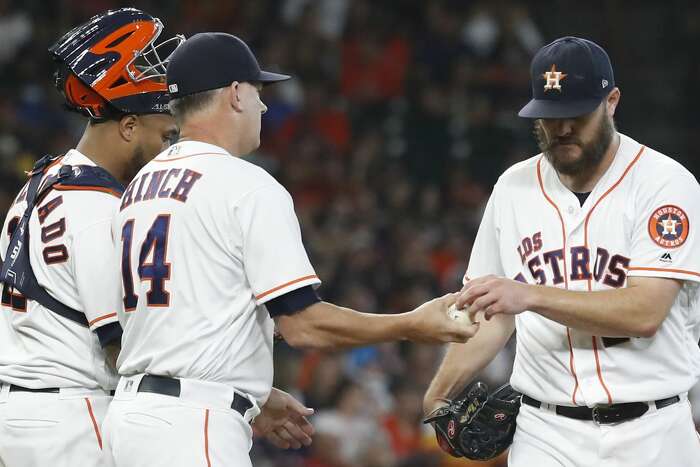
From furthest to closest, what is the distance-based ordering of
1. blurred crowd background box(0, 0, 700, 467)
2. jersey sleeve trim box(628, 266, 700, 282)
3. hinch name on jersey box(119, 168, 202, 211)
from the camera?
blurred crowd background box(0, 0, 700, 467), jersey sleeve trim box(628, 266, 700, 282), hinch name on jersey box(119, 168, 202, 211)

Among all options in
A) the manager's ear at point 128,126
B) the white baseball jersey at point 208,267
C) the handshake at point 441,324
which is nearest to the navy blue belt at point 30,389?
the white baseball jersey at point 208,267

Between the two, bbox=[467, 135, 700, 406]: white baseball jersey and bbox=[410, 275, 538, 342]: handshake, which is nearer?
bbox=[410, 275, 538, 342]: handshake

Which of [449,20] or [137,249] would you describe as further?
[449,20]

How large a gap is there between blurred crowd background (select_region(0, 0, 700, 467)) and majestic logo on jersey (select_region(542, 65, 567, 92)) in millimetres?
5256

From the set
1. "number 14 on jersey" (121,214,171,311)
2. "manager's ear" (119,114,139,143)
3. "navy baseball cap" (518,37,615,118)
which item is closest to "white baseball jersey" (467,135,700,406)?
"navy baseball cap" (518,37,615,118)

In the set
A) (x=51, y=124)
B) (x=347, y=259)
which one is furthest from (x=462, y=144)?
(x=51, y=124)

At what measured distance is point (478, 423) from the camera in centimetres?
394

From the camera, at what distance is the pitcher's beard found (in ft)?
12.4

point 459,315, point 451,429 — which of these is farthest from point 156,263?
point 451,429

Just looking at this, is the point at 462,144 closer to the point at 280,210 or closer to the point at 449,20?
the point at 449,20

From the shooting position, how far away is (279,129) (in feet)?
35.9

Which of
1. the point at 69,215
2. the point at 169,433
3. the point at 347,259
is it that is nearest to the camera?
the point at 169,433

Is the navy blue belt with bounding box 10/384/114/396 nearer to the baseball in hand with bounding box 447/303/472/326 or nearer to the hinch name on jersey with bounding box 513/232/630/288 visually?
the baseball in hand with bounding box 447/303/472/326

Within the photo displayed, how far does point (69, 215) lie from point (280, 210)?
79 cm
